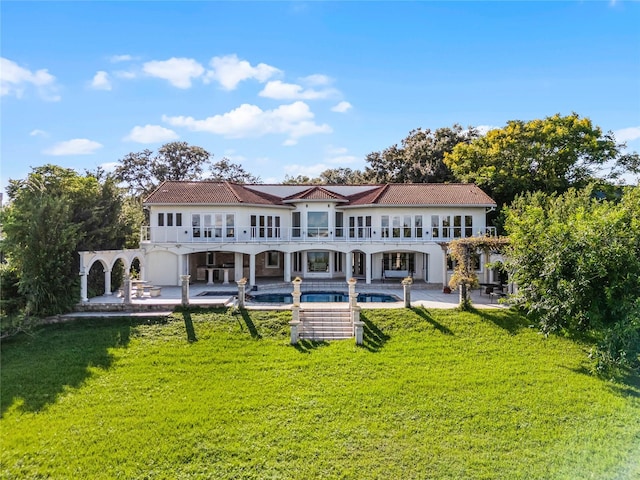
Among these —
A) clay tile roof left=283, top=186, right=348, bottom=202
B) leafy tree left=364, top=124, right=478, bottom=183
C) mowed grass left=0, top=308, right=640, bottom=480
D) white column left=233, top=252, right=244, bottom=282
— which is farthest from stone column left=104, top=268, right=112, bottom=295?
leafy tree left=364, top=124, right=478, bottom=183

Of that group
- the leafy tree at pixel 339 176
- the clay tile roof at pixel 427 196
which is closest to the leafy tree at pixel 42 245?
the clay tile roof at pixel 427 196

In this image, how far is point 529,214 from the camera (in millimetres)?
14438

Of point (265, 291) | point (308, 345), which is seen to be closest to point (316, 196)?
point (265, 291)

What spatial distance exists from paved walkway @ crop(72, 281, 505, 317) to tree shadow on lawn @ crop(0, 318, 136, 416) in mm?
1367

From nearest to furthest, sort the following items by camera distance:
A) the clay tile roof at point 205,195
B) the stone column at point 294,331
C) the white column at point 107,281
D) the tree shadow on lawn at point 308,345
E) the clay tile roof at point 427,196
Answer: the tree shadow on lawn at point 308,345 → the stone column at point 294,331 → the white column at point 107,281 → the clay tile roof at point 205,195 → the clay tile roof at point 427,196

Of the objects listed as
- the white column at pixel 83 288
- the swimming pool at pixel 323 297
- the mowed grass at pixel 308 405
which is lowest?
the mowed grass at pixel 308 405

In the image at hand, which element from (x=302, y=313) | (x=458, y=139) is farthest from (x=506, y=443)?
(x=458, y=139)

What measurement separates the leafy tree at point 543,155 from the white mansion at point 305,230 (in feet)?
14.1

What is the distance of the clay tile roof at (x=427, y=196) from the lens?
84.1ft

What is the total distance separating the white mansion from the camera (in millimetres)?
24500

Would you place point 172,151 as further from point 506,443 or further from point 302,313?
point 506,443

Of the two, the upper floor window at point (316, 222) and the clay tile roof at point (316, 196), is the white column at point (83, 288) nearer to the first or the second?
the clay tile roof at point (316, 196)

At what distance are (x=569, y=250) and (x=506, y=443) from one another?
6.75m

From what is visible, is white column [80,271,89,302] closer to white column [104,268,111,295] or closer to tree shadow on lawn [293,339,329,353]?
white column [104,268,111,295]
